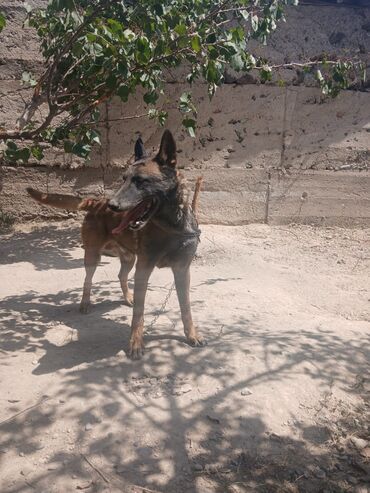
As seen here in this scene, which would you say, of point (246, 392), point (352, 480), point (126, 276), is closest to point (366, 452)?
point (352, 480)

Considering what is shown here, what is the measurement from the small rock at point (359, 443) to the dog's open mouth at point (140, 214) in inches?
72.1

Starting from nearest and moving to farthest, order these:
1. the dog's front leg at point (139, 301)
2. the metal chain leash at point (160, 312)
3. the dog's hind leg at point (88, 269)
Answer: the dog's front leg at point (139, 301) → the metal chain leash at point (160, 312) → the dog's hind leg at point (88, 269)

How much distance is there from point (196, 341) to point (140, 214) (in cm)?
103

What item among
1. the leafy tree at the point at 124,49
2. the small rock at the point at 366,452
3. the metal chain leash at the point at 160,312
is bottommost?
the small rock at the point at 366,452

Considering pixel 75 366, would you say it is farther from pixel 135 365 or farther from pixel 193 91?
pixel 193 91

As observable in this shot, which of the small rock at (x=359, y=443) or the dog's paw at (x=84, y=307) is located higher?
the dog's paw at (x=84, y=307)

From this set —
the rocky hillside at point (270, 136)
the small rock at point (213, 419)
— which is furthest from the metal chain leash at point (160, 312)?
the rocky hillside at point (270, 136)

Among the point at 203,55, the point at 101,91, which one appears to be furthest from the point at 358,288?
the point at 101,91

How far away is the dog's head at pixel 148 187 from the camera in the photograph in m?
3.30

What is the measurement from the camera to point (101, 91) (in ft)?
14.3

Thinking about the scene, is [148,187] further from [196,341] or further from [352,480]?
[352,480]

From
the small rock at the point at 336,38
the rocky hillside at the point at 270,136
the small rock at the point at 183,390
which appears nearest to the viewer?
the small rock at the point at 183,390

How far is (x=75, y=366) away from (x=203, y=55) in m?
2.49

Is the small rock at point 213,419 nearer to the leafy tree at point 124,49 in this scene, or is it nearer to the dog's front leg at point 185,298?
the dog's front leg at point 185,298
